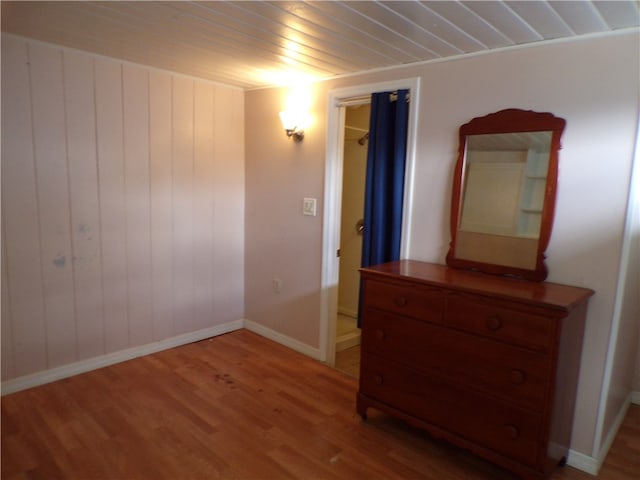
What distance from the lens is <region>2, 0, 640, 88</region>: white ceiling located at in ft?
5.88

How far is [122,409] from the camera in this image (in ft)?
8.25

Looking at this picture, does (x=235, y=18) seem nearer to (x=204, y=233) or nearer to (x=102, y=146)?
(x=102, y=146)

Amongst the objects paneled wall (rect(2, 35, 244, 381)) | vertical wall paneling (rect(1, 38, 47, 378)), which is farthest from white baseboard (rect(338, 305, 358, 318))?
vertical wall paneling (rect(1, 38, 47, 378))

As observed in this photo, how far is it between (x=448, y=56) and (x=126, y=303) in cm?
285

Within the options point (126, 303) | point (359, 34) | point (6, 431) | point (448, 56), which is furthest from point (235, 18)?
point (6, 431)

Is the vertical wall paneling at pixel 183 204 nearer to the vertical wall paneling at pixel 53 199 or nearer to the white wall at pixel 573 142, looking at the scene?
A: the vertical wall paneling at pixel 53 199

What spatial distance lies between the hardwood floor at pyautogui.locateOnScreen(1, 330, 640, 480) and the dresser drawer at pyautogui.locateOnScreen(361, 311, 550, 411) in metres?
0.48

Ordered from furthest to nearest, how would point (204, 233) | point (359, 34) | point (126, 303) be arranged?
point (204, 233)
point (126, 303)
point (359, 34)

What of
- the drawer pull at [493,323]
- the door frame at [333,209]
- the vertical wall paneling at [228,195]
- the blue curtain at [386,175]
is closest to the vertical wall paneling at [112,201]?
the vertical wall paneling at [228,195]

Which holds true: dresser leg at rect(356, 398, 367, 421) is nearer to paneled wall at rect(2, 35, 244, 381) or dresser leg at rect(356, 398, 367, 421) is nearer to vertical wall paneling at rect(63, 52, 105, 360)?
paneled wall at rect(2, 35, 244, 381)

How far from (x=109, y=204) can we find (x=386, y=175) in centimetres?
200

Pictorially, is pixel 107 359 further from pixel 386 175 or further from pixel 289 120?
pixel 386 175

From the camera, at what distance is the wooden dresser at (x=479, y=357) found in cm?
182

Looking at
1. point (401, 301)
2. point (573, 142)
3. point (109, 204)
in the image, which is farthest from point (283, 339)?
point (573, 142)
